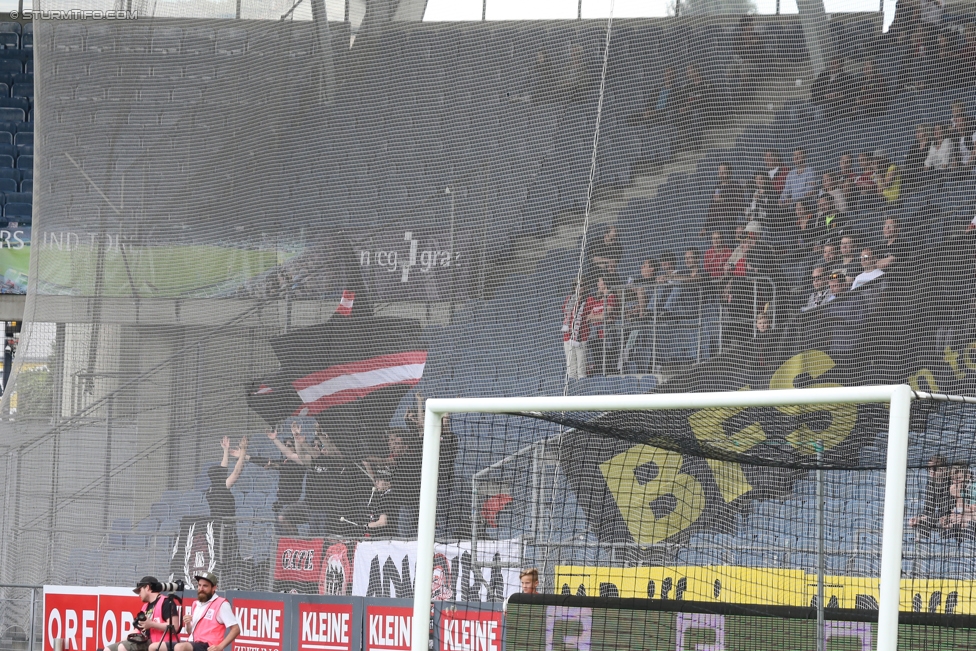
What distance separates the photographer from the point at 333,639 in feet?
26.3

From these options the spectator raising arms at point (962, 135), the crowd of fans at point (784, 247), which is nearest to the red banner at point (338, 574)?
the crowd of fans at point (784, 247)

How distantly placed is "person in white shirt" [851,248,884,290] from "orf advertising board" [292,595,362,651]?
3672 mm

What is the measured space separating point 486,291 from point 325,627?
7.97 ft

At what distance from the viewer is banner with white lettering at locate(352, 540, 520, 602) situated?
773 centimetres

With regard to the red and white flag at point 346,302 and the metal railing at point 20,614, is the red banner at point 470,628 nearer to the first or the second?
the red and white flag at point 346,302

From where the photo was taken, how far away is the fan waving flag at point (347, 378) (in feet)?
26.9

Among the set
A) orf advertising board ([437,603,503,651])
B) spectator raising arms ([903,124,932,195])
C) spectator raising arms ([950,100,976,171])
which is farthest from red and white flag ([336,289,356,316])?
spectator raising arms ([950,100,976,171])

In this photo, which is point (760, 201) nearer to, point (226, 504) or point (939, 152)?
point (939, 152)

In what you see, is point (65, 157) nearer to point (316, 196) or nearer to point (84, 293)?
point (84, 293)

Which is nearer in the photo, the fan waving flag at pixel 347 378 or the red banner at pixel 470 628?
the red banner at pixel 470 628

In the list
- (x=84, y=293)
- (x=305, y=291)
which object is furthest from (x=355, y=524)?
(x=84, y=293)

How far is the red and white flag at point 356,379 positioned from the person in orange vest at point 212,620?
1.34m

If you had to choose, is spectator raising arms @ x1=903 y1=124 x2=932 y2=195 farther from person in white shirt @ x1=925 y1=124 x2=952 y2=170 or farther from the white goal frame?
the white goal frame

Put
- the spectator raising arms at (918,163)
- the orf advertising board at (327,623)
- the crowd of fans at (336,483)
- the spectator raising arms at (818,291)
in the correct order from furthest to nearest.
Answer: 1. the crowd of fans at (336,483)
2. the orf advertising board at (327,623)
3. the spectator raising arms at (818,291)
4. the spectator raising arms at (918,163)
